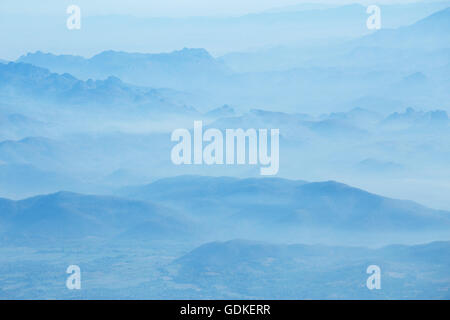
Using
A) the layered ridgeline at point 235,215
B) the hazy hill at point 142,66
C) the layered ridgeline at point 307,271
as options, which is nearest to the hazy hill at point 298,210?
the layered ridgeline at point 235,215

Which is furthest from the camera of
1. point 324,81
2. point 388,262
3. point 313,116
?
point 324,81

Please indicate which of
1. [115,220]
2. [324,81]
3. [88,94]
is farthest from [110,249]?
[324,81]

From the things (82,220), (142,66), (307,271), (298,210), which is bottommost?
(307,271)

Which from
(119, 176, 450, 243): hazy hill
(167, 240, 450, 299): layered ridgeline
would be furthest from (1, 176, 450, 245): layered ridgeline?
(167, 240, 450, 299): layered ridgeline

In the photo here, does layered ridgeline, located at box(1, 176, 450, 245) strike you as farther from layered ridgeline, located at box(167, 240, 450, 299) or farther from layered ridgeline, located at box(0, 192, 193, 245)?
layered ridgeline, located at box(167, 240, 450, 299)

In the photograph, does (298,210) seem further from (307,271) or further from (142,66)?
(142,66)

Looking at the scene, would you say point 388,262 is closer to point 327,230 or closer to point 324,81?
point 327,230

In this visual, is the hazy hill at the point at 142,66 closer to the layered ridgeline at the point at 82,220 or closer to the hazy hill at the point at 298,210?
the hazy hill at the point at 298,210

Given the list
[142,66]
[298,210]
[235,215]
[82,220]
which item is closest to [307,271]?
[298,210]
